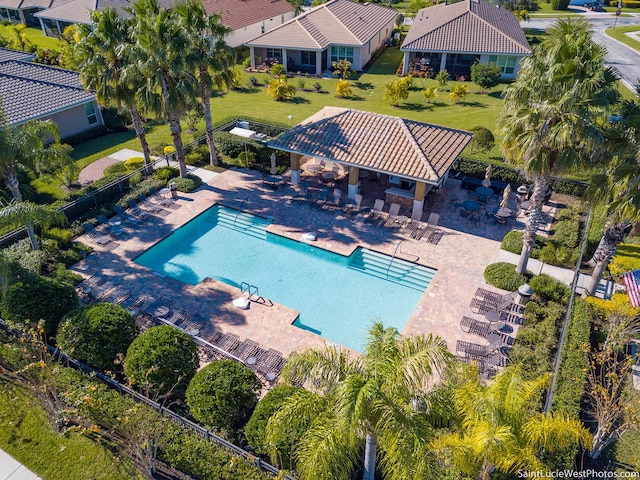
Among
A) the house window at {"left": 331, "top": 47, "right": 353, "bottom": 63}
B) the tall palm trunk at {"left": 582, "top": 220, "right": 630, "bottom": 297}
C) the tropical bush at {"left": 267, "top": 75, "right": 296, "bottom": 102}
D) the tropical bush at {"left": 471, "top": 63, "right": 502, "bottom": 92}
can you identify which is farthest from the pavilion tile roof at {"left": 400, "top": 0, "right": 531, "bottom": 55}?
the tall palm trunk at {"left": 582, "top": 220, "right": 630, "bottom": 297}

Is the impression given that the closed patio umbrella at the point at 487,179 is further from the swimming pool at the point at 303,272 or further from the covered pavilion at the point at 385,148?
the swimming pool at the point at 303,272

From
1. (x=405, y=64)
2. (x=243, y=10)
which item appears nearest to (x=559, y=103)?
(x=405, y=64)

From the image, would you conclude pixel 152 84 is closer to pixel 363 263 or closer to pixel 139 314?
pixel 139 314

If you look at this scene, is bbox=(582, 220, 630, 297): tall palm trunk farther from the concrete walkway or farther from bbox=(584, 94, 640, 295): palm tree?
the concrete walkway

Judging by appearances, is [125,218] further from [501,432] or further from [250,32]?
[250,32]

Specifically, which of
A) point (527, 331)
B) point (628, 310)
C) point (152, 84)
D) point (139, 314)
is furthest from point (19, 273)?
point (628, 310)

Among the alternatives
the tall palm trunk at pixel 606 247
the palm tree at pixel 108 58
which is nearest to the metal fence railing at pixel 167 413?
the palm tree at pixel 108 58
